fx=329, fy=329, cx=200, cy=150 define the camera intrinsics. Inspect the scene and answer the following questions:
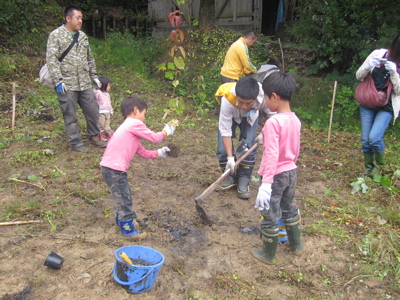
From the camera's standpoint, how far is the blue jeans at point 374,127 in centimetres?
427

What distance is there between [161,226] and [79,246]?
2.75 feet

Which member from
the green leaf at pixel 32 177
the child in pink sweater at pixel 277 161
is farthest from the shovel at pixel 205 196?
the green leaf at pixel 32 177

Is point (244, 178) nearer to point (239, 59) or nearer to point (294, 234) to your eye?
point (294, 234)

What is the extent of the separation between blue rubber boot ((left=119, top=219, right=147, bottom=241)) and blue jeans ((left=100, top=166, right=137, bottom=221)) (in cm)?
5

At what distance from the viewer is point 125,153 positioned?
3.09 metres

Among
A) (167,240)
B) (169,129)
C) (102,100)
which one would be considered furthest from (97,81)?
(167,240)

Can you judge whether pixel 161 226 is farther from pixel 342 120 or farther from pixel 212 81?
pixel 212 81

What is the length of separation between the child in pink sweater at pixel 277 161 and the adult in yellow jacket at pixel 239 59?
3.89 meters

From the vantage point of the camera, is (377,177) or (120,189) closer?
(120,189)

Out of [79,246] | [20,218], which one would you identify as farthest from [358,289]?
[20,218]

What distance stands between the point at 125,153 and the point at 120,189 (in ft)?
1.17

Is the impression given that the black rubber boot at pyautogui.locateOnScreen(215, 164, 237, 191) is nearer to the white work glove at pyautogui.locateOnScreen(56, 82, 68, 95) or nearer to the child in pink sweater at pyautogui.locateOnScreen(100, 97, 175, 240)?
the child in pink sweater at pyautogui.locateOnScreen(100, 97, 175, 240)

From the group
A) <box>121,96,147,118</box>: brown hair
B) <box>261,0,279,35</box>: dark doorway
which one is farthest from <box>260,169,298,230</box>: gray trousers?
<box>261,0,279,35</box>: dark doorway

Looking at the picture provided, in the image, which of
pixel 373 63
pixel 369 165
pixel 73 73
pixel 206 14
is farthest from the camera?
pixel 206 14
